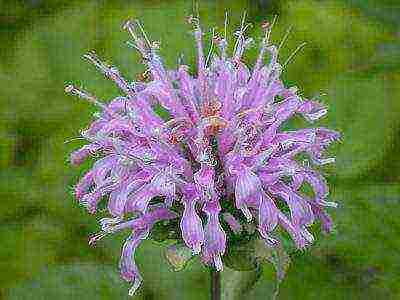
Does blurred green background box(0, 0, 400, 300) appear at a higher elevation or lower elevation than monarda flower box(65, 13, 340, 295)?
lower

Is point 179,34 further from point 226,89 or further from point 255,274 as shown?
point 255,274

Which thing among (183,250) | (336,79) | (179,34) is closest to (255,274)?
(183,250)

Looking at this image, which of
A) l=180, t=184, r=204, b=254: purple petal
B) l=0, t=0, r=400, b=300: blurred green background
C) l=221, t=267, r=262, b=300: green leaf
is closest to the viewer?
l=180, t=184, r=204, b=254: purple petal

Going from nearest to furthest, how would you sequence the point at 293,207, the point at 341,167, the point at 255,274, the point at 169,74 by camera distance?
the point at 293,207, the point at 255,274, the point at 169,74, the point at 341,167

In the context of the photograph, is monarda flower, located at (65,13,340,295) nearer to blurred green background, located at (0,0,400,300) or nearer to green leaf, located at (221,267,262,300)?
green leaf, located at (221,267,262,300)

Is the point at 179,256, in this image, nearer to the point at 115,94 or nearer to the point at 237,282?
the point at 237,282

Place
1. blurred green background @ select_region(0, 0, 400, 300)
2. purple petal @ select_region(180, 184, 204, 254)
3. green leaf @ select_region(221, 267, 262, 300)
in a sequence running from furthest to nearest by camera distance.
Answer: blurred green background @ select_region(0, 0, 400, 300) < green leaf @ select_region(221, 267, 262, 300) < purple petal @ select_region(180, 184, 204, 254)

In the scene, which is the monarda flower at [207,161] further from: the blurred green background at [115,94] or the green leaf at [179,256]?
the blurred green background at [115,94]

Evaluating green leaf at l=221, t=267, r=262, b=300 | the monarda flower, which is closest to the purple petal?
the monarda flower
